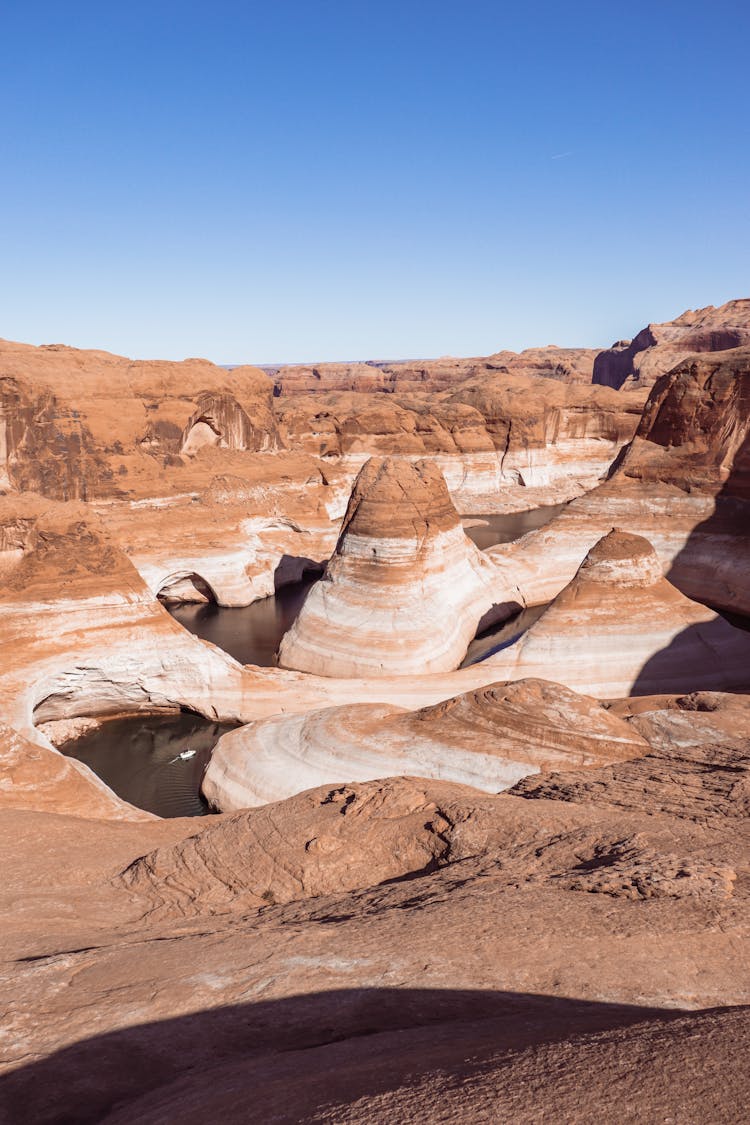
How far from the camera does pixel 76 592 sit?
1567 cm

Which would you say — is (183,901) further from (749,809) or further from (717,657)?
(717,657)

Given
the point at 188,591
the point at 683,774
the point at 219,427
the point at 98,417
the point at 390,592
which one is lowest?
the point at 188,591

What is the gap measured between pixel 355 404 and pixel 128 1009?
43288 millimetres

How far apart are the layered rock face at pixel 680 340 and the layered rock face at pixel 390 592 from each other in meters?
49.2

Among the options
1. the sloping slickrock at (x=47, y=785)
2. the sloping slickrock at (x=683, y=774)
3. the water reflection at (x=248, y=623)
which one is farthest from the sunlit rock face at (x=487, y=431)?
the sloping slickrock at (x=683, y=774)

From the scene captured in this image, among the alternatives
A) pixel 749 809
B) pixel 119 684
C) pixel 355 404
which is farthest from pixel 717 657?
pixel 355 404

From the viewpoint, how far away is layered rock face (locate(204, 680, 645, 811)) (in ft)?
35.0

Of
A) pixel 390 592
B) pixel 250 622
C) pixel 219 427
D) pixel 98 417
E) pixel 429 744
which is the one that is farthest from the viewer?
pixel 219 427

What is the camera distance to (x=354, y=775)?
11828mm

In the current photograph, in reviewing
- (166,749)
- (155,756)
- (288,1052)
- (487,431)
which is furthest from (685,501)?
(288,1052)

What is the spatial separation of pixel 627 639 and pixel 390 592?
6.30 metres

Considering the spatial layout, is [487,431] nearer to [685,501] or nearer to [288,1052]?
[685,501]

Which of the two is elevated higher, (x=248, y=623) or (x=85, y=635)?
(x=85, y=635)

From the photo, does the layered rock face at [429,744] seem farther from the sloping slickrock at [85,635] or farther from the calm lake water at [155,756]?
the sloping slickrock at [85,635]
